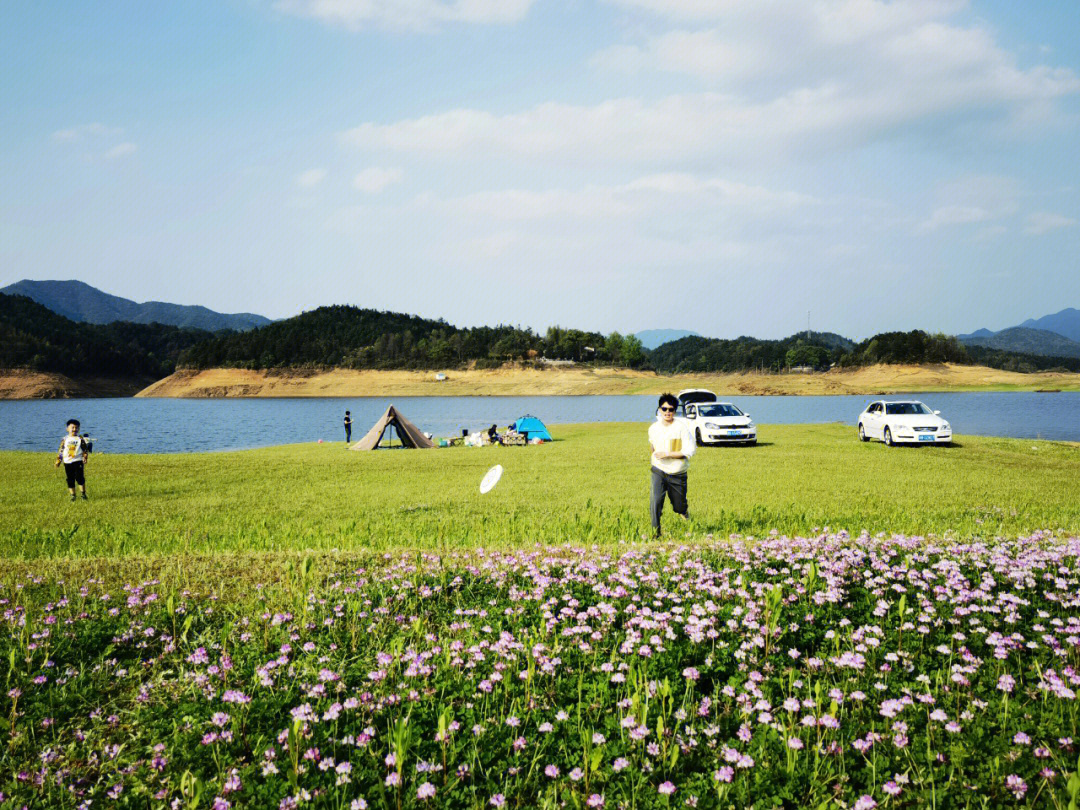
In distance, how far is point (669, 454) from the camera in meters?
9.76

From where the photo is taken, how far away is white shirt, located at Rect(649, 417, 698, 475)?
9711 mm

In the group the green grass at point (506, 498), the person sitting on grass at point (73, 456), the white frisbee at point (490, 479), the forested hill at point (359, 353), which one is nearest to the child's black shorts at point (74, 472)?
the person sitting on grass at point (73, 456)

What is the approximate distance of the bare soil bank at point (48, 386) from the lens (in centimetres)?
15525

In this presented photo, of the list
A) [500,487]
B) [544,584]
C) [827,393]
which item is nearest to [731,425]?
[500,487]

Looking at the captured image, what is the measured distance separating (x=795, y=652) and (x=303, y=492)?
1508cm

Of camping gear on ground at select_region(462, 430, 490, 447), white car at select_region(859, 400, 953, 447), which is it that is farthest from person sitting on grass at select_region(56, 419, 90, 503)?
white car at select_region(859, 400, 953, 447)

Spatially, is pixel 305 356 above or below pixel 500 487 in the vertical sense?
above

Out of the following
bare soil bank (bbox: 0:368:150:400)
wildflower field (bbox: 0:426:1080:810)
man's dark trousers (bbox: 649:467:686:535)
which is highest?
bare soil bank (bbox: 0:368:150:400)

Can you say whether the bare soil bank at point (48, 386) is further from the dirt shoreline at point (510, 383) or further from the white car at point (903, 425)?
the white car at point (903, 425)

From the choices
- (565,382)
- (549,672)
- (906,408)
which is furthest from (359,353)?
(549,672)

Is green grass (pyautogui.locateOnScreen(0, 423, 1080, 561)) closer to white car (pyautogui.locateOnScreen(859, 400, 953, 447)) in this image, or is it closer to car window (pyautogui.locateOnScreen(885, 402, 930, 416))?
white car (pyautogui.locateOnScreen(859, 400, 953, 447))

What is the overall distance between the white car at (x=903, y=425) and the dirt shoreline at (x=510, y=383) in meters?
117

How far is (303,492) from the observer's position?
679 inches

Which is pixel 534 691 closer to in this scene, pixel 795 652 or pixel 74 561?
pixel 795 652
